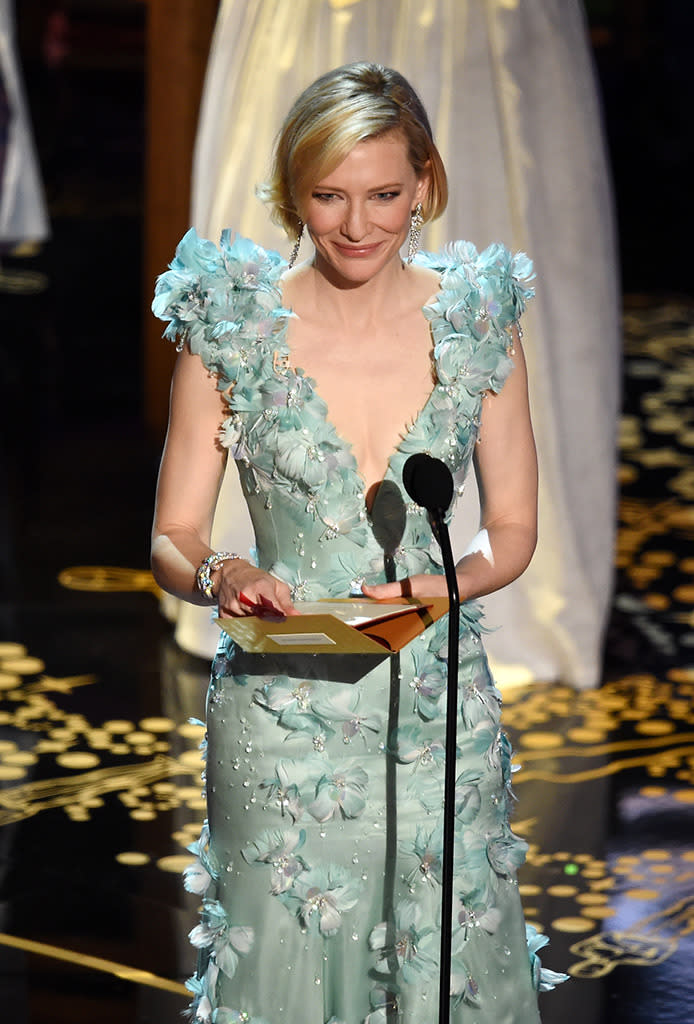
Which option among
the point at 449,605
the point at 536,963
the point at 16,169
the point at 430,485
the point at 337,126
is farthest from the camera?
the point at 16,169

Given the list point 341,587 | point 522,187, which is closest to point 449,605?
point 341,587

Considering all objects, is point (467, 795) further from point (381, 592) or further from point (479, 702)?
point (381, 592)

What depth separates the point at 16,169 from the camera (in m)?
10.8

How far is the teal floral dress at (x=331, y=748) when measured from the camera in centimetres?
249

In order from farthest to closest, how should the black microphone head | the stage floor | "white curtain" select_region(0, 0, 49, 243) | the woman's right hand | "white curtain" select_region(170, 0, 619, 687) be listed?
1. "white curtain" select_region(0, 0, 49, 243)
2. "white curtain" select_region(170, 0, 619, 687)
3. the stage floor
4. the woman's right hand
5. the black microphone head

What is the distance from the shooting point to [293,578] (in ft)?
8.43

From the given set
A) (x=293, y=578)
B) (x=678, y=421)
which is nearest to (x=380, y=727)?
(x=293, y=578)

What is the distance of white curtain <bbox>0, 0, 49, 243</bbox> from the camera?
417 inches

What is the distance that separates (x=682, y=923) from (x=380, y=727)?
1.69 meters

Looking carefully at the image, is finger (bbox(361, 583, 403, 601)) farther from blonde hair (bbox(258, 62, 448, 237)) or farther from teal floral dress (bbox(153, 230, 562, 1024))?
blonde hair (bbox(258, 62, 448, 237))

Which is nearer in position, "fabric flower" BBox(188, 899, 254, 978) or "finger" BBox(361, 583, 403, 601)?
"finger" BBox(361, 583, 403, 601)

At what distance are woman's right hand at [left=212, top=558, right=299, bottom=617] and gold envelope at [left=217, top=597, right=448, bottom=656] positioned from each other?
18 mm

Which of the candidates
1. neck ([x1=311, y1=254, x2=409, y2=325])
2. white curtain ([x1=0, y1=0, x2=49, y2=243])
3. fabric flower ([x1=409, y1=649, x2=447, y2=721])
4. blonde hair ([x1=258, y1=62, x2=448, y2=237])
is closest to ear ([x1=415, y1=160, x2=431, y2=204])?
blonde hair ([x1=258, y1=62, x2=448, y2=237])

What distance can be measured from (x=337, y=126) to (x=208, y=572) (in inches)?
24.1
